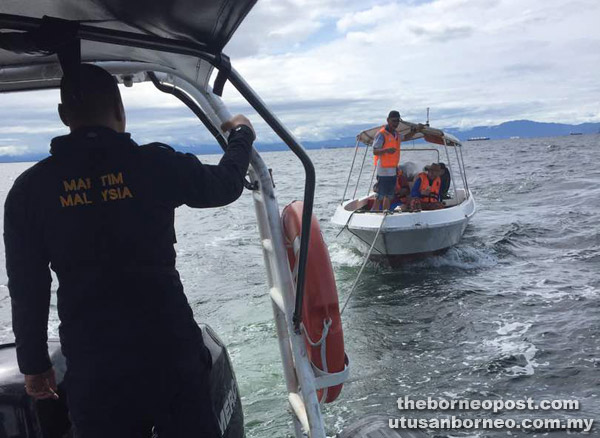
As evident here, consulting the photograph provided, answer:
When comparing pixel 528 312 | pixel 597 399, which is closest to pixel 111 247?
pixel 597 399

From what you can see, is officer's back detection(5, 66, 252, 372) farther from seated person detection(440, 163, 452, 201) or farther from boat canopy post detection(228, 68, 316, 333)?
seated person detection(440, 163, 452, 201)

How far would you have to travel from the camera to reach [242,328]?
294 inches

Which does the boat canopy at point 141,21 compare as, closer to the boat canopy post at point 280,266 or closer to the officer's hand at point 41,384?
the boat canopy post at point 280,266

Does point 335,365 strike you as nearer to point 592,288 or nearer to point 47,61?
point 47,61

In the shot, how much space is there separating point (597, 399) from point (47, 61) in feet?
18.8

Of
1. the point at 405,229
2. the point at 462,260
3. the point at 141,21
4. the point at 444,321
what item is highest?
the point at 141,21

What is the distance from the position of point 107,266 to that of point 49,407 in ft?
3.09

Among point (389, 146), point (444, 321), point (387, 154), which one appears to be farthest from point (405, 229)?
point (444, 321)

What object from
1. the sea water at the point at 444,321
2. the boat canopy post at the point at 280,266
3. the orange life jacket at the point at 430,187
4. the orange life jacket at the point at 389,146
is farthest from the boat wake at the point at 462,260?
the boat canopy post at the point at 280,266

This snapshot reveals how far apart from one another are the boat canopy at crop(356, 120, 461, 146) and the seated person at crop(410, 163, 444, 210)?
3.29 feet

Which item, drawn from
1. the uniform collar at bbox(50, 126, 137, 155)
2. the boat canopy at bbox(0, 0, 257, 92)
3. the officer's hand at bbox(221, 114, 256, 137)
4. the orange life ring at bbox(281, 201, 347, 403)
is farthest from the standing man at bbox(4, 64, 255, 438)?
the orange life ring at bbox(281, 201, 347, 403)

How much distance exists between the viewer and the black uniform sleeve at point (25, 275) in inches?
61.6

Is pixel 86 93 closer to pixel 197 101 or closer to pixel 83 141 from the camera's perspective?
pixel 83 141

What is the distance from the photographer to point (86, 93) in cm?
158
